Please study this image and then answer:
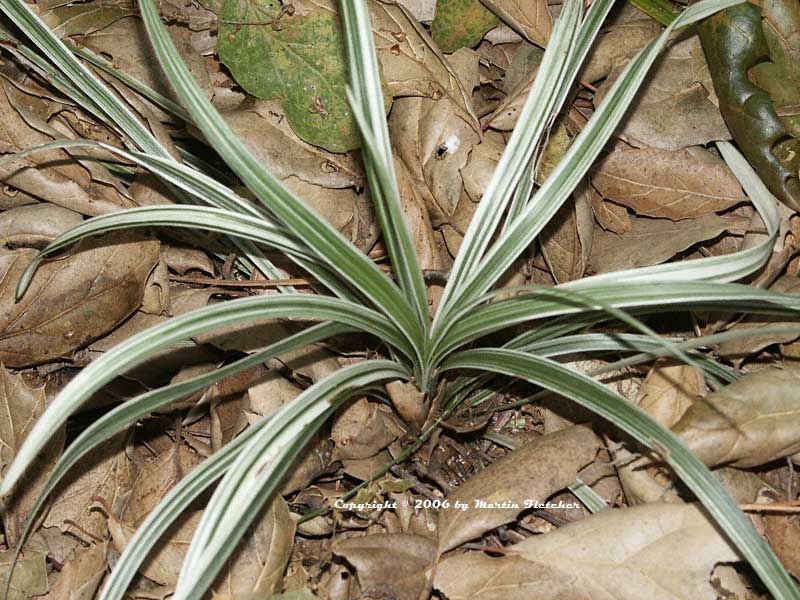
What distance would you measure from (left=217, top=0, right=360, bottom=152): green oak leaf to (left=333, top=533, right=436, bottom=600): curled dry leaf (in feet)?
2.36

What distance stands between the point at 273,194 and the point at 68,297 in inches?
20.9

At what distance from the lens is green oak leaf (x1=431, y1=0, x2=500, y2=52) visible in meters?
1.55

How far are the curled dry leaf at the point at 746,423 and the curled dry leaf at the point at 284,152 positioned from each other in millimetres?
743

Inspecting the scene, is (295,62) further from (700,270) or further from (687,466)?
(687,466)

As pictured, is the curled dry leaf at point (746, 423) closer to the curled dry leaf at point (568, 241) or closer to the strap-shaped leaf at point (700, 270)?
the strap-shaped leaf at point (700, 270)

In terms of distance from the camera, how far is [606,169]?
1.50m

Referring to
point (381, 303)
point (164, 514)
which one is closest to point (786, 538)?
point (381, 303)

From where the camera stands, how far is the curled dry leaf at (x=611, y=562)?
3.83 feet

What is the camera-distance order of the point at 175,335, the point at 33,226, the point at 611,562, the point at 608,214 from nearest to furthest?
the point at 175,335
the point at 611,562
the point at 33,226
the point at 608,214

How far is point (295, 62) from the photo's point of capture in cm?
147

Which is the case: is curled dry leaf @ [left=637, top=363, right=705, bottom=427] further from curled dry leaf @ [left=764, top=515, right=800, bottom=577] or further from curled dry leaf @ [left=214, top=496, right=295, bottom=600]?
curled dry leaf @ [left=214, top=496, right=295, bottom=600]

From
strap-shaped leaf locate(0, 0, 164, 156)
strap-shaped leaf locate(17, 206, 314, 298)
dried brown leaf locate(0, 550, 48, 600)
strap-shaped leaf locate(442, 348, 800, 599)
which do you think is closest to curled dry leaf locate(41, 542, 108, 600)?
dried brown leaf locate(0, 550, 48, 600)

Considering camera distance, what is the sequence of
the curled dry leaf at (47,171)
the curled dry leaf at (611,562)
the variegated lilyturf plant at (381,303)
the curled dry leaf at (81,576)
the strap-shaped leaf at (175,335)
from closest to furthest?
the strap-shaped leaf at (175,335)
the variegated lilyturf plant at (381,303)
the curled dry leaf at (611,562)
the curled dry leaf at (81,576)
the curled dry leaf at (47,171)

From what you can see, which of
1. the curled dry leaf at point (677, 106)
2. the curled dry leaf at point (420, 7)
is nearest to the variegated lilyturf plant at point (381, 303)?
the curled dry leaf at point (677, 106)
